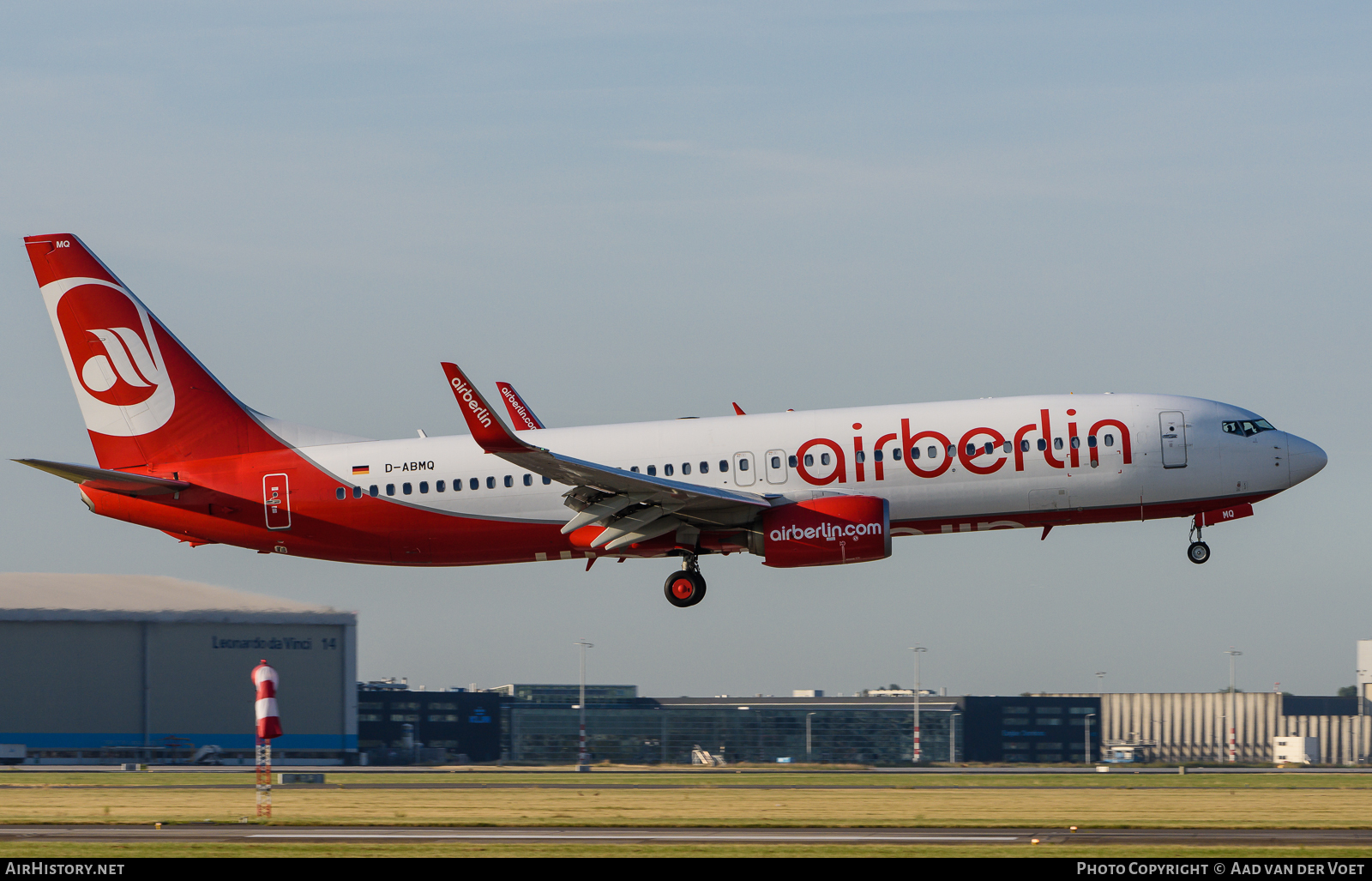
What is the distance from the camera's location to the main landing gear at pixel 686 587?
1663 inches

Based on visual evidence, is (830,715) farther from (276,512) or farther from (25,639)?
(276,512)

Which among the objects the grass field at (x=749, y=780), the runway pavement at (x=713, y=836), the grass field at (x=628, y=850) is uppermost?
the grass field at (x=628, y=850)

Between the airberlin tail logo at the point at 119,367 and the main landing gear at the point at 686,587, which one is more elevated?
the airberlin tail logo at the point at 119,367

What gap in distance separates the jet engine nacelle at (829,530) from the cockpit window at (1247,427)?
9.52m

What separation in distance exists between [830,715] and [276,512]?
90.4 meters

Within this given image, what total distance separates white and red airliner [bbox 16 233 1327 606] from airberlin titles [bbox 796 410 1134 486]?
0.15ft

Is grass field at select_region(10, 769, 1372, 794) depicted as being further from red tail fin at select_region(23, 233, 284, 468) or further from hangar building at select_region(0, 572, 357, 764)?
hangar building at select_region(0, 572, 357, 764)

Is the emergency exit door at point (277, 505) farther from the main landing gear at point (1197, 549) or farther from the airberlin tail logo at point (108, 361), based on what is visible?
the main landing gear at point (1197, 549)

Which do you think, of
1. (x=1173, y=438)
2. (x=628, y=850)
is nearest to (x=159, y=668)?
(x=1173, y=438)

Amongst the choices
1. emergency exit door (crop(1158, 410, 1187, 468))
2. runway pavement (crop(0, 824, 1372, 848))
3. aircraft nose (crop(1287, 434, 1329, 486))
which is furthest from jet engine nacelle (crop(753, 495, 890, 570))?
aircraft nose (crop(1287, 434, 1329, 486))

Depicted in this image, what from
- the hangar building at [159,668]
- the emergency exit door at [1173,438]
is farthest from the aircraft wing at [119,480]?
the hangar building at [159,668]

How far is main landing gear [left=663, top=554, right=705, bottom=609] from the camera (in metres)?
42.2

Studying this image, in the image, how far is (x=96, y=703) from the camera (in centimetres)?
11800

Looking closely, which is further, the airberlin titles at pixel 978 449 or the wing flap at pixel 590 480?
the airberlin titles at pixel 978 449
